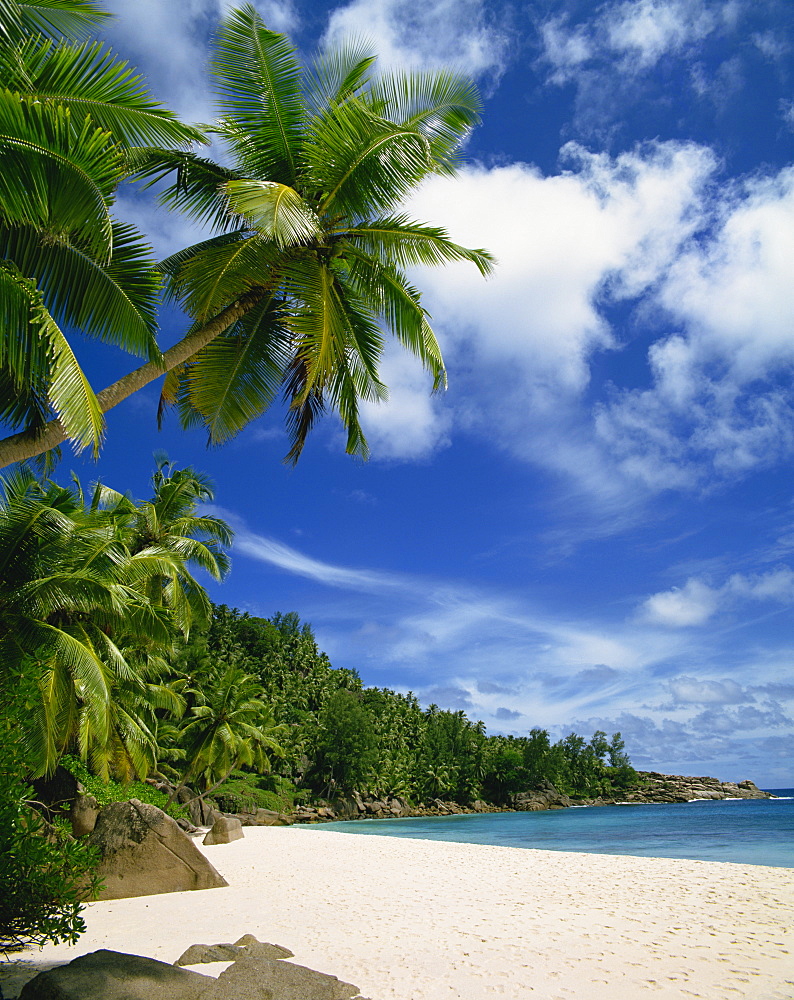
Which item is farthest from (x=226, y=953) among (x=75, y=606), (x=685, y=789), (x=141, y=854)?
(x=685, y=789)

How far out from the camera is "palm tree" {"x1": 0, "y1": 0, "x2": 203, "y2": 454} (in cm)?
439

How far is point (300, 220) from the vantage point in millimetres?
5805

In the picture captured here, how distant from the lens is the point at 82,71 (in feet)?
16.0

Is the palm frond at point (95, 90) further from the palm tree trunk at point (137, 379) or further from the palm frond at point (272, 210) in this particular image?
the palm tree trunk at point (137, 379)

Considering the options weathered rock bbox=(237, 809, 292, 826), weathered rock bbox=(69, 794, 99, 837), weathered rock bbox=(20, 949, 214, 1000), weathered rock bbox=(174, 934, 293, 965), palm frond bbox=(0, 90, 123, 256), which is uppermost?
palm frond bbox=(0, 90, 123, 256)

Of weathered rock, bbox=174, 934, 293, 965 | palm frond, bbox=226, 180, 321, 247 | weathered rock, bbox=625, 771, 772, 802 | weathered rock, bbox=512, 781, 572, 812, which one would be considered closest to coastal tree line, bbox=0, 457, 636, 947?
weathered rock, bbox=174, 934, 293, 965

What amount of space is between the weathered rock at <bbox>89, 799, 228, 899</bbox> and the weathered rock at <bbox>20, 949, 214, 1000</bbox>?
5.22 meters

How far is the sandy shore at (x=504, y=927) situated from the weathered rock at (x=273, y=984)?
39 cm

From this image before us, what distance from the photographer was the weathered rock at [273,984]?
3785 mm

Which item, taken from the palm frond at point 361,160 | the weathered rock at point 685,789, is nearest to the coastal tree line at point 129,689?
the palm frond at point 361,160

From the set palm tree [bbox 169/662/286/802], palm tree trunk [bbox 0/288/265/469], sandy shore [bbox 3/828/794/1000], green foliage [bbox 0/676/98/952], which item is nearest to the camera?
green foliage [bbox 0/676/98/952]

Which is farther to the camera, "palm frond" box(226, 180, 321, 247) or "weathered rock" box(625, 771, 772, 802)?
"weathered rock" box(625, 771, 772, 802)

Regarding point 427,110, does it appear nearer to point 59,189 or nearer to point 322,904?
point 59,189

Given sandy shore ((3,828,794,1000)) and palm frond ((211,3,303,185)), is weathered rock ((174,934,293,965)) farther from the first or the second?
palm frond ((211,3,303,185))
